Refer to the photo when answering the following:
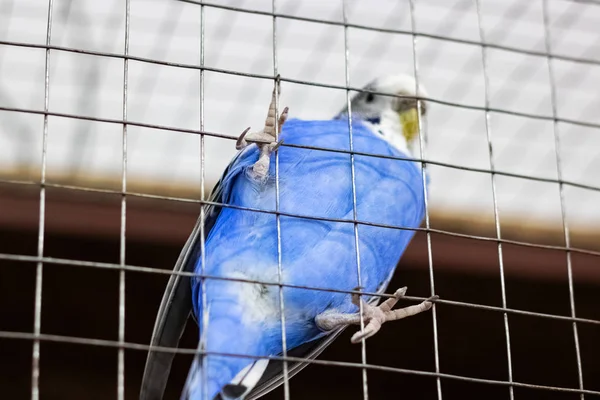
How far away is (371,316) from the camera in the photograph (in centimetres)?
204

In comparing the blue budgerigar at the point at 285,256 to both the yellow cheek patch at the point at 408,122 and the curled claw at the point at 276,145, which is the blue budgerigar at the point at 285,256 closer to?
the curled claw at the point at 276,145

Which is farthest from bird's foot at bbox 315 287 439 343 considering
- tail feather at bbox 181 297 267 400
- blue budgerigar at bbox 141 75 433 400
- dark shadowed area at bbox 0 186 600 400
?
dark shadowed area at bbox 0 186 600 400

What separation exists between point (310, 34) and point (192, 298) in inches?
41.7

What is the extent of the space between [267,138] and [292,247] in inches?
9.8

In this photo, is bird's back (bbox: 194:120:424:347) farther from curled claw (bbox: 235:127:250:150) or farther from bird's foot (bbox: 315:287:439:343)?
curled claw (bbox: 235:127:250:150)

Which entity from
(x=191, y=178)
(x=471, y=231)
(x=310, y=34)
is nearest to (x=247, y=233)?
(x=310, y=34)

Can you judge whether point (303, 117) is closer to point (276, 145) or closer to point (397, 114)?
point (397, 114)

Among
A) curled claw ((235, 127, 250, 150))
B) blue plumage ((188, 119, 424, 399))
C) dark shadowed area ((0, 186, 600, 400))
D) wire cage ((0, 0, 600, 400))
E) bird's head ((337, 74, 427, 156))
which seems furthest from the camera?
dark shadowed area ((0, 186, 600, 400))

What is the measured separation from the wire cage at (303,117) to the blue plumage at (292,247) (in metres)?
0.46

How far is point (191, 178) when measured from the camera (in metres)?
3.23

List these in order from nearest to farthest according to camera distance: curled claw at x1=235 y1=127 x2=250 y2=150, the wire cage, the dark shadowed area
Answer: curled claw at x1=235 y1=127 x2=250 y2=150
the wire cage
the dark shadowed area

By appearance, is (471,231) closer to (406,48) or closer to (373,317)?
(406,48)

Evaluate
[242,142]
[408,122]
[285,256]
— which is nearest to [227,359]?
[285,256]

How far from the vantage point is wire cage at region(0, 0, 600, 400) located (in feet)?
9.37
